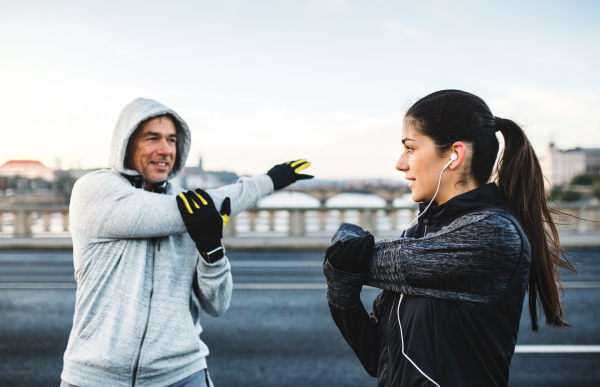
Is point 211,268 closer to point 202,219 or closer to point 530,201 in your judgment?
point 202,219

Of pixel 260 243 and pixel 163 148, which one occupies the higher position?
pixel 163 148

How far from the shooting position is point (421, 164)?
1374mm

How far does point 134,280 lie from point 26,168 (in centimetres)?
13340

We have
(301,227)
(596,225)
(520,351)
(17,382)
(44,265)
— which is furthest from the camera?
(596,225)

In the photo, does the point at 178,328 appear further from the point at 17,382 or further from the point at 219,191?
the point at 17,382

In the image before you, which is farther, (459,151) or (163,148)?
(163,148)

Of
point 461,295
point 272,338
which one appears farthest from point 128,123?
point 272,338

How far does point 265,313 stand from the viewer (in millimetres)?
5457

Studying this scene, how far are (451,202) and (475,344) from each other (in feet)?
1.37

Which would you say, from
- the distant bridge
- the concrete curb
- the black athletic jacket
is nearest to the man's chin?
the black athletic jacket

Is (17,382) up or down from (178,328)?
down

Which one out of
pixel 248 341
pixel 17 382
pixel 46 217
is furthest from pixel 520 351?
pixel 46 217

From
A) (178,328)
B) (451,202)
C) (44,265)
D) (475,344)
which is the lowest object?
(44,265)

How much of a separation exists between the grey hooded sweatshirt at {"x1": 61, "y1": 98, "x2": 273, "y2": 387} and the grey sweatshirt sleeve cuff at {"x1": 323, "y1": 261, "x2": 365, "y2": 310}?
642 mm
